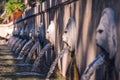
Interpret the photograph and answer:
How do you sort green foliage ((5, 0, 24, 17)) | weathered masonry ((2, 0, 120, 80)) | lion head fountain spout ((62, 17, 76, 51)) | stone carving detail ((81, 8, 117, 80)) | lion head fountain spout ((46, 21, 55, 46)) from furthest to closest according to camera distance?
green foliage ((5, 0, 24, 17)), lion head fountain spout ((46, 21, 55, 46)), lion head fountain spout ((62, 17, 76, 51)), weathered masonry ((2, 0, 120, 80)), stone carving detail ((81, 8, 117, 80))

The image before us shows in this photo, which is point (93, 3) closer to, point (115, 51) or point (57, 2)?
point (115, 51)

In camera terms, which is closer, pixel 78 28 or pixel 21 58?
pixel 78 28

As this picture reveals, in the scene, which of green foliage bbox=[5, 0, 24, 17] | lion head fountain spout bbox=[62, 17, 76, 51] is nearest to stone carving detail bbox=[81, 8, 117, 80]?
lion head fountain spout bbox=[62, 17, 76, 51]

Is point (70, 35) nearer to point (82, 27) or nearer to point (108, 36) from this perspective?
point (82, 27)

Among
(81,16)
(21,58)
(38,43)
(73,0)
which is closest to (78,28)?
(81,16)

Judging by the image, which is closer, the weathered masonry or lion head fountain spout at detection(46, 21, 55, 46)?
the weathered masonry

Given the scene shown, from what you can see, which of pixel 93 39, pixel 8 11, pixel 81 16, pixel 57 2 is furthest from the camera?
pixel 8 11

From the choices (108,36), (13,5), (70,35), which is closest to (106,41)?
(108,36)

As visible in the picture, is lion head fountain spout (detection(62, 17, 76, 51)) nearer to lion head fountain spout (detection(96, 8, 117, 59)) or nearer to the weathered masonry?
the weathered masonry

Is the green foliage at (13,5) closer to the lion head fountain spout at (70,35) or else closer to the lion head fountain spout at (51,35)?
the lion head fountain spout at (51,35)

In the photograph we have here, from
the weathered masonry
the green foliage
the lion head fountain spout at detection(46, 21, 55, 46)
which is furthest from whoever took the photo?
the green foliage

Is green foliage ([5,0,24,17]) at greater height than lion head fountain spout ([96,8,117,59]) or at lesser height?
greater

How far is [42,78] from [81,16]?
5.20 ft

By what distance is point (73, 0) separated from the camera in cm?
738
